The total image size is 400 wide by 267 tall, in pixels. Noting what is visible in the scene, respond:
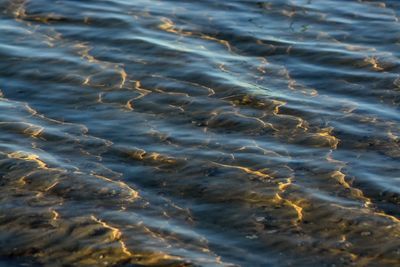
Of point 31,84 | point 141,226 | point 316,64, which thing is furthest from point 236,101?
point 141,226

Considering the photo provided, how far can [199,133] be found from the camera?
29.7 feet

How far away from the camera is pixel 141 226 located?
7.30 meters

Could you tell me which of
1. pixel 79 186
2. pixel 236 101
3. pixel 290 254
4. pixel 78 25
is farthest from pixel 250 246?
pixel 78 25

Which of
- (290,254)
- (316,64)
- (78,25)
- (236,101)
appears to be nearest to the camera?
(290,254)

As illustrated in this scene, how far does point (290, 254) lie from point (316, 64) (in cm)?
442

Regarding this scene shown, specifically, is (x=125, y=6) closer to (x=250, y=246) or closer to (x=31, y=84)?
(x=31, y=84)

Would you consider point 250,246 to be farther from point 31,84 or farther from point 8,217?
point 31,84

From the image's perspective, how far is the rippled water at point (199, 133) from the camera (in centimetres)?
713

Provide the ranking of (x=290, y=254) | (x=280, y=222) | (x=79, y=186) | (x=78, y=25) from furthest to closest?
(x=78, y=25), (x=79, y=186), (x=280, y=222), (x=290, y=254)

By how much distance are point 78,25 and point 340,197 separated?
544cm

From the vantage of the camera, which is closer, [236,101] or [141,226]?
[141,226]

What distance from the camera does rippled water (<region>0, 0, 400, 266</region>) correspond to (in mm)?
7129

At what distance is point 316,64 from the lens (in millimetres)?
10961

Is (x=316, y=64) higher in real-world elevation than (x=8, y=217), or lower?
higher
